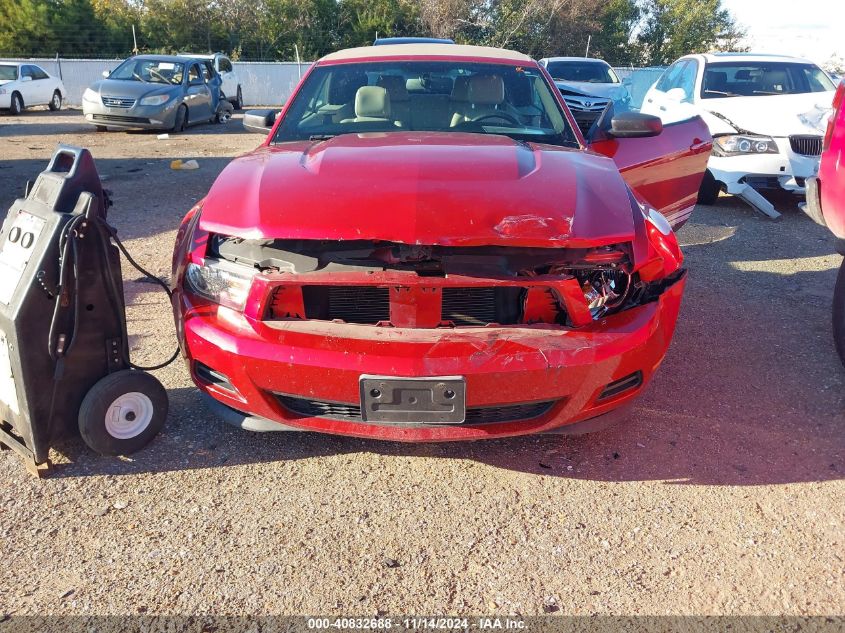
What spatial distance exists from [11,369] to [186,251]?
0.76 meters

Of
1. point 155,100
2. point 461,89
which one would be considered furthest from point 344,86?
point 155,100

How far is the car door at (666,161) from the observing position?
405cm

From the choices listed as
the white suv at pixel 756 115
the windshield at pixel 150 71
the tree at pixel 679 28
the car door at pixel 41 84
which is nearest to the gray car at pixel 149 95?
the windshield at pixel 150 71

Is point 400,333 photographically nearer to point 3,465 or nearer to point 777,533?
point 777,533

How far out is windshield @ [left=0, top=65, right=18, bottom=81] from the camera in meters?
18.4

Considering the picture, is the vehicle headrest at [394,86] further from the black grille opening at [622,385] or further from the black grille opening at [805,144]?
the black grille opening at [805,144]

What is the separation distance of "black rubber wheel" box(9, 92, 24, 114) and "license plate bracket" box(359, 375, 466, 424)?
64.7 feet

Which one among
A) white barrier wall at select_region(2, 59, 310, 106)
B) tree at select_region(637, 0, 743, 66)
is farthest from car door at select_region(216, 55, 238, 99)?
tree at select_region(637, 0, 743, 66)

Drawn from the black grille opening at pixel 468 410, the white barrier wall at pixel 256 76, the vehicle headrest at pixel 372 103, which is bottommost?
the white barrier wall at pixel 256 76

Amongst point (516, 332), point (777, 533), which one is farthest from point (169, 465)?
point (777, 533)

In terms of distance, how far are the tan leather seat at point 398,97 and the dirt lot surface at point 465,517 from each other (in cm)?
180

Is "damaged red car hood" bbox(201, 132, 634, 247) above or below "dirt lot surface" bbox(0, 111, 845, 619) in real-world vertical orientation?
above

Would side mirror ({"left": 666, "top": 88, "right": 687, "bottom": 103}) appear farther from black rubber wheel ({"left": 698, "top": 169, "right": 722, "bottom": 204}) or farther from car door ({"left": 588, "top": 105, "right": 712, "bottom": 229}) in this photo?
car door ({"left": 588, "top": 105, "right": 712, "bottom": 229})

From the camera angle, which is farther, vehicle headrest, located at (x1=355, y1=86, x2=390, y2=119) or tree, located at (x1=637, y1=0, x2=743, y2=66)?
tree, located at (x1=637, y1=0, x2=743, y2=66)
